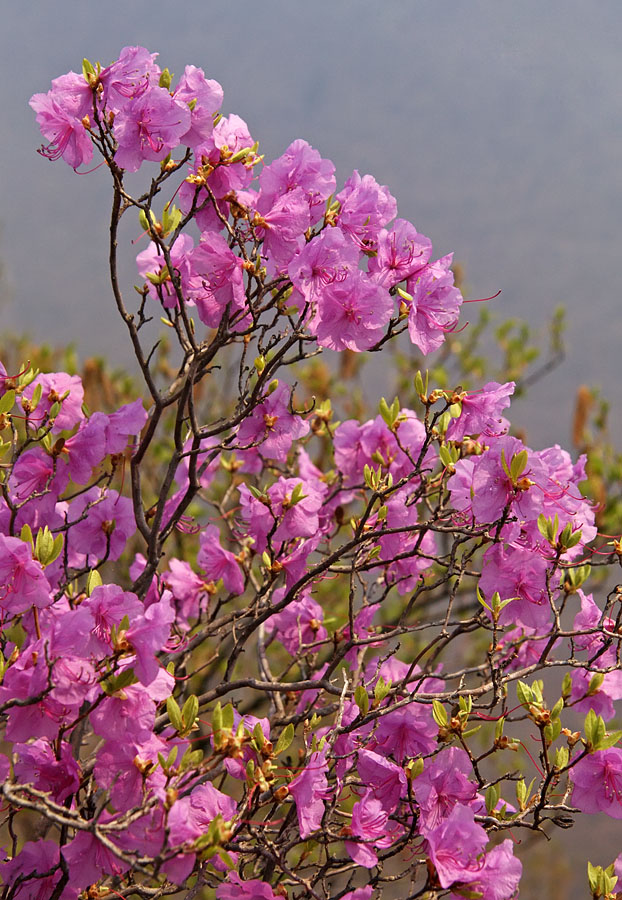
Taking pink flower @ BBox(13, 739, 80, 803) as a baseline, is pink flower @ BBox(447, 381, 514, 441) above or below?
above

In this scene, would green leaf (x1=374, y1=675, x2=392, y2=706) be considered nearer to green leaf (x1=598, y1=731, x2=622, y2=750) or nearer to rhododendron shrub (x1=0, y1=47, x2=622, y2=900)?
rhododendron shrub (x1=0, y1=47, x2=622, y2=900)

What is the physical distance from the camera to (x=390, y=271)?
2053mm

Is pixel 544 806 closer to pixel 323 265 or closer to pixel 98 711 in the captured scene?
pixel 98 711

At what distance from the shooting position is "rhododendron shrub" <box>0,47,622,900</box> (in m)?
1.59

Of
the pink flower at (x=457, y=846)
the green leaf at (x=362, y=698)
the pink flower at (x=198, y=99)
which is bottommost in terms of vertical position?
the pink flower at (x=457, y=846)

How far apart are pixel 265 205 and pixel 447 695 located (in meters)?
1.19

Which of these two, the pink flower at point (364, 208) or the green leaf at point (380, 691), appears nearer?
the green leaf at point (380, 691)

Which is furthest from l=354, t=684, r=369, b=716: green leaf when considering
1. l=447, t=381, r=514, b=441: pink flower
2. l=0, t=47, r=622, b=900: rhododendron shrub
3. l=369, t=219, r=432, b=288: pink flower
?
l=369, t=219, r=432, b=288: pink flower

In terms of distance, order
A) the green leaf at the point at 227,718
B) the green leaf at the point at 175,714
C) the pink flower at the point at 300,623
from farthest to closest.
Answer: the pink flower at the point at 300,623 < the green leaf at the point at 175,714 < the green leaf at the point at 227,718

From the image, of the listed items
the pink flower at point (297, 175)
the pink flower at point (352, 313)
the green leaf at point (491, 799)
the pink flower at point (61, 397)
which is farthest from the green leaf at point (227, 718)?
the pink flower at point (297, 175)

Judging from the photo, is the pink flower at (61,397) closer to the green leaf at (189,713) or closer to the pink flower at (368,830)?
the green leaf at (189,713)

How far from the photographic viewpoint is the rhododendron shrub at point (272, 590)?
1.59 metres

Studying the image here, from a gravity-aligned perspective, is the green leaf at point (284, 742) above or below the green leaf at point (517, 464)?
below

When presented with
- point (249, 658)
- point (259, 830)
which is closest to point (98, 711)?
point (259, 830)
